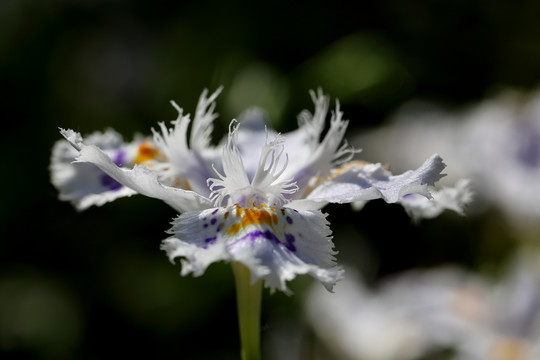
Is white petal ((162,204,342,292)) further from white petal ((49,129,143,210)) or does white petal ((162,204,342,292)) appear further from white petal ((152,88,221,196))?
white petal ((49,129,143,210))

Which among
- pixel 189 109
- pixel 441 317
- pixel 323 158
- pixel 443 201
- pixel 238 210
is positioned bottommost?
pixel 238 210

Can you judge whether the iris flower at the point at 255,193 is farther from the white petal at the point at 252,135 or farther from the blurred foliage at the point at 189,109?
the blurred foliage at the point at 189,109

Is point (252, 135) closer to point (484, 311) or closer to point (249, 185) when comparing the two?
point (249, 185)

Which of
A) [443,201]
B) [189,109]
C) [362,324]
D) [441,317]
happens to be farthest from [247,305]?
[189,109]

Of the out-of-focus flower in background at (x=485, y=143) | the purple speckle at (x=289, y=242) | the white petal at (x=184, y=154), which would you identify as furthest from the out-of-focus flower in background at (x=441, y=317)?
the purple speckle at (x=289, y=242)

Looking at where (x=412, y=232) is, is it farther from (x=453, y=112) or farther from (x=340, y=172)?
(x=340, y=172)

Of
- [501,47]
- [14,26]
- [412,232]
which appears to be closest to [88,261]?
[14,26]
